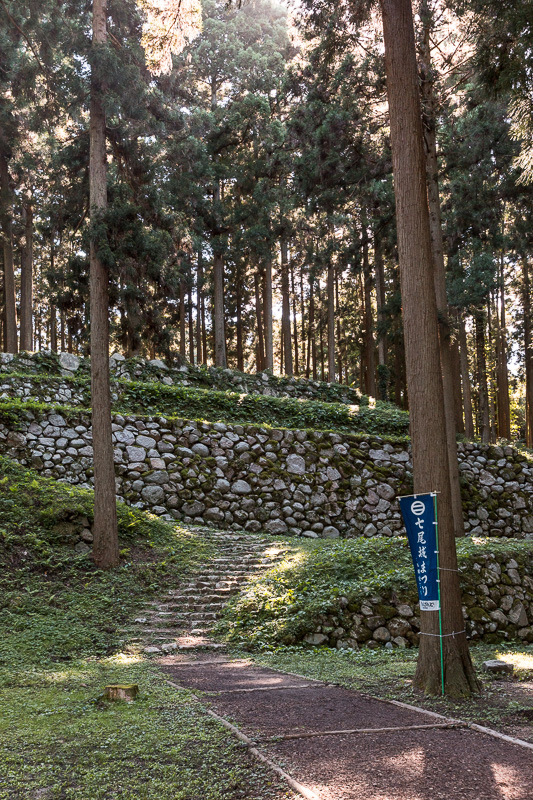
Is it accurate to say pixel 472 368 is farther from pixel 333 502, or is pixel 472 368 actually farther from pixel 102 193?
pixel 102 193

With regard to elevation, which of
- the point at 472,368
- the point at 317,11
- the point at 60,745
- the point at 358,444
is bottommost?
the point at 60,745

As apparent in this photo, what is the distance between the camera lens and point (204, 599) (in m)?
8.45

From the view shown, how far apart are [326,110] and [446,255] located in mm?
8832

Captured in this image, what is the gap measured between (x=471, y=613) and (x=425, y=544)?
11.9 feet

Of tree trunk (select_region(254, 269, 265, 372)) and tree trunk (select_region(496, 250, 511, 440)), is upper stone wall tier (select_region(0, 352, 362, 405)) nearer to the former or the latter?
tree trunk (select_region(496, 250, 511, 440))

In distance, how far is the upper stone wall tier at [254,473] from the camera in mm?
11883

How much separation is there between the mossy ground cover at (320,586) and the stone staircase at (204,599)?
0.99 feet

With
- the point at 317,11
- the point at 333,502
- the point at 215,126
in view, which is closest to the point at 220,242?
the point at 215,126

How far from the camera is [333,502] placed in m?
13.4

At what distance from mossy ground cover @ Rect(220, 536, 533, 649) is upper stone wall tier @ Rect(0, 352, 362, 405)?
29.1 ft

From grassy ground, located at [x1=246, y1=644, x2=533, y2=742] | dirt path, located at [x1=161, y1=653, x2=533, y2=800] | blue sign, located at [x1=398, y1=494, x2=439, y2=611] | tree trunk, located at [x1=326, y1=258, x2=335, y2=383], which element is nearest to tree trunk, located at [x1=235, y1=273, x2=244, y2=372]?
tree trunk, located at [x1=326, y1=258, x2=335, y2=383]

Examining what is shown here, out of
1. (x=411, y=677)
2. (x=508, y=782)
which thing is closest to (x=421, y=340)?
(x=411, y=677)

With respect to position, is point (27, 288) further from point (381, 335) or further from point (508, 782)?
point (508, 782)


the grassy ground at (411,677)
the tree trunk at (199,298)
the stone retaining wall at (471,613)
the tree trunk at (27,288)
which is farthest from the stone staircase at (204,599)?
the tree trunk at (199,298)
